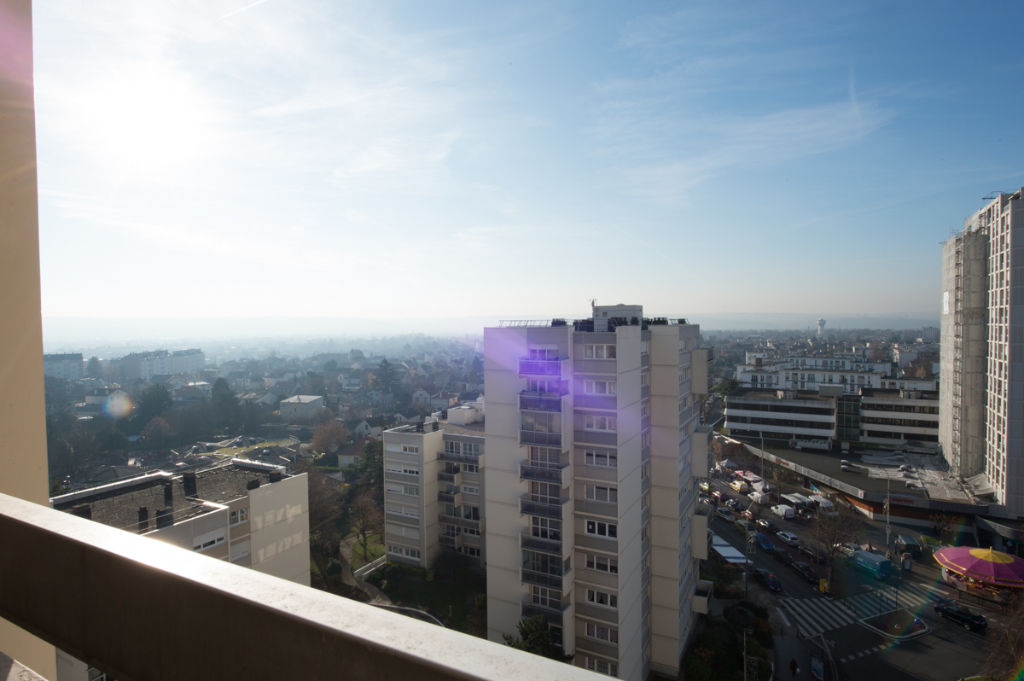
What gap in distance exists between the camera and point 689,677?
10.9 meters

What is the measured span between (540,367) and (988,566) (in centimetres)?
1382

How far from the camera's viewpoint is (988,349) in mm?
19438

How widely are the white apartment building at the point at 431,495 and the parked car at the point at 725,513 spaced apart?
9490mm

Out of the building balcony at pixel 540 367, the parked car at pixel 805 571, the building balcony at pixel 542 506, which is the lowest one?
the parked car at pixel 805 571

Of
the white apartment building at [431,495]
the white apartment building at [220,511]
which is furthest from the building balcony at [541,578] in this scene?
the white apartment building at [431,495]

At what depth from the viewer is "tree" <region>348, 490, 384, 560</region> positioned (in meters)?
17.6

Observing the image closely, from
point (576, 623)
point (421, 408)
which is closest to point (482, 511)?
point (576, 623)

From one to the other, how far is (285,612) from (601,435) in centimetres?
955

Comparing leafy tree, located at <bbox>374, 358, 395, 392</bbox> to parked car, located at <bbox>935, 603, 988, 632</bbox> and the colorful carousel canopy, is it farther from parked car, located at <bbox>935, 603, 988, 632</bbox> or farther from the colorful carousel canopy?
parked car, located at <bbox>935, 603, 988, 632</bbox>

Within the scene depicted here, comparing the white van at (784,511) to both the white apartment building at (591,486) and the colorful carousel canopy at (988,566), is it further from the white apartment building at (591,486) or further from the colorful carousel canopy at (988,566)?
the white apartment building at (591,486)

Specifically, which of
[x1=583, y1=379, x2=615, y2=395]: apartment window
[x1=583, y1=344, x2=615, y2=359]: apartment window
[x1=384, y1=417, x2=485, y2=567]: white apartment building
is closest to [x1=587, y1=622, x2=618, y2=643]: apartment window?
[x1=583, y1=379, x2=615, y2=395]: apartment window

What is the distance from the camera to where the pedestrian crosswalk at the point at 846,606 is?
13.2 metres

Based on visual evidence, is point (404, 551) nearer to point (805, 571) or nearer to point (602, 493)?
point (602, 493)

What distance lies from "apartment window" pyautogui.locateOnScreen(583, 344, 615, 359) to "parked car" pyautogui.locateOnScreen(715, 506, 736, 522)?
13.4 metres
